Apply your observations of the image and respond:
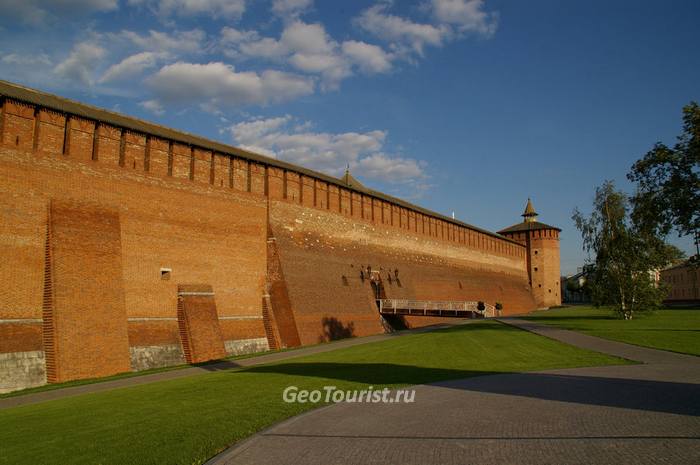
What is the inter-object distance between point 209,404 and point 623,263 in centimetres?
3113

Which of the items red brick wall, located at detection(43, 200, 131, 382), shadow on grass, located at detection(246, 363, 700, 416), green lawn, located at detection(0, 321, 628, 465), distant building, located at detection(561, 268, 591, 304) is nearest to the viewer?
green lawn, located at detection(0, 321, 628, 465)

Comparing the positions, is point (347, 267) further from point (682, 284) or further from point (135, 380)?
point (682, 284)

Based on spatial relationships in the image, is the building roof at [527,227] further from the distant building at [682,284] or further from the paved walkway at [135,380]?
the paved walkway at [135,380]

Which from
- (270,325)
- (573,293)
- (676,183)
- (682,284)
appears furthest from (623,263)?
(573,293)

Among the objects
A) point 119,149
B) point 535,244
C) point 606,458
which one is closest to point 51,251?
point 119,149

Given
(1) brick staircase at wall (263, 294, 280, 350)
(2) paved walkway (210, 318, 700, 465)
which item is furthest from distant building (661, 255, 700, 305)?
(2) paved walkway (210, 318, 700, 465)

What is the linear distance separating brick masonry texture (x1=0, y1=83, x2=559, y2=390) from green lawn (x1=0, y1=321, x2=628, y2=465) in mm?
4602

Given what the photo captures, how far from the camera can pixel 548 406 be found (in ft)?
26.8

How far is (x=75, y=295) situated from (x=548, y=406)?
13794mm

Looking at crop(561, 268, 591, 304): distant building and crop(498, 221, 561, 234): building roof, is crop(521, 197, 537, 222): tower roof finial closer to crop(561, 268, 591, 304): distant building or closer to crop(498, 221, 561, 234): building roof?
crop(498, 221, 561, 234): building roof

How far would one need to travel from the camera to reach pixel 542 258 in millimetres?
60531

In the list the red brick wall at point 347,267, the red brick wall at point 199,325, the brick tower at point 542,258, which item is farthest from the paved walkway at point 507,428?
the brick tower at point 542,258

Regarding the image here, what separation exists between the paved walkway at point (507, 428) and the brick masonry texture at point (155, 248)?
428 inches

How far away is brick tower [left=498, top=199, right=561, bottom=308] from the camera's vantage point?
60344 mm
